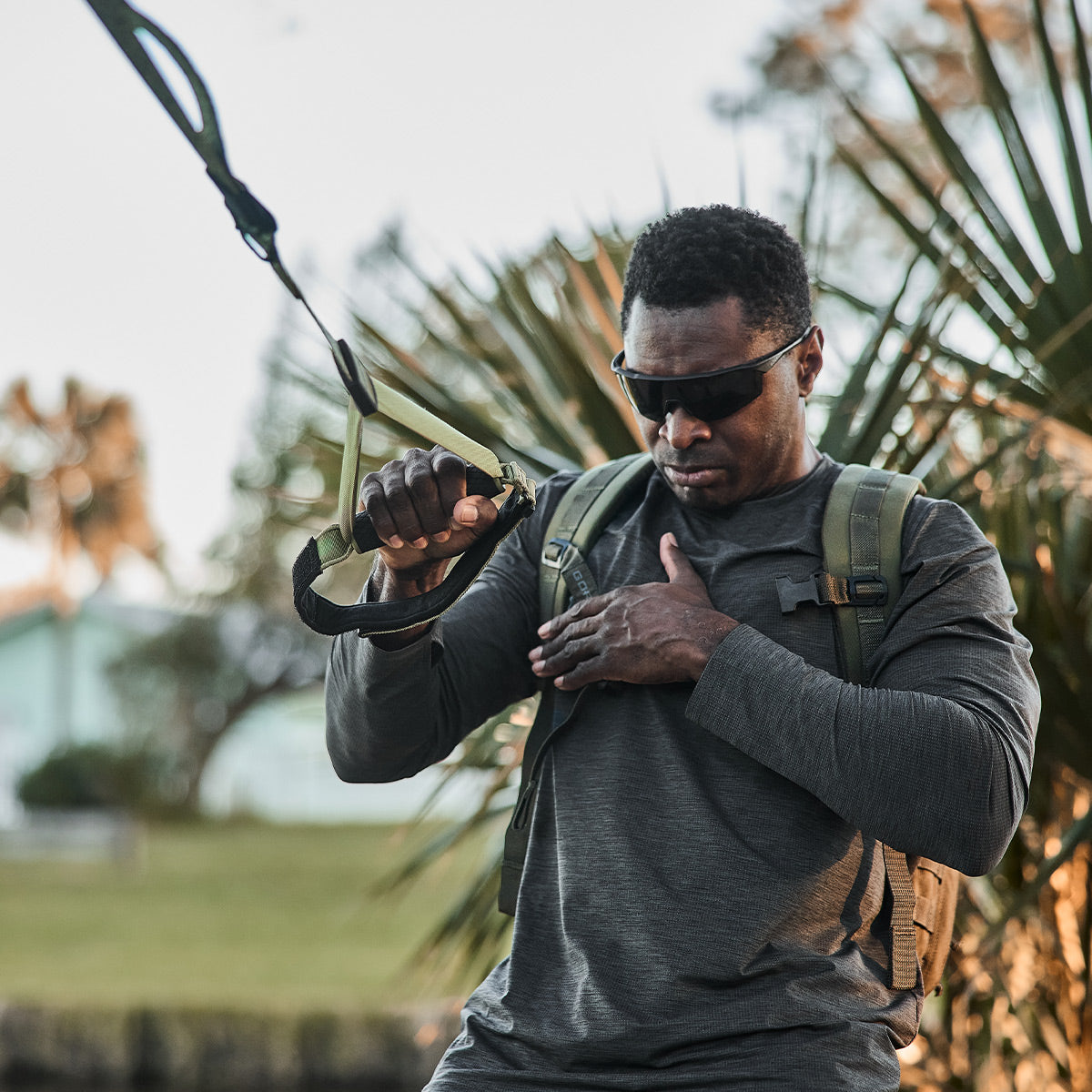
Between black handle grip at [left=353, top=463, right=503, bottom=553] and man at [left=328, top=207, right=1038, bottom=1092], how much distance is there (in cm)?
2

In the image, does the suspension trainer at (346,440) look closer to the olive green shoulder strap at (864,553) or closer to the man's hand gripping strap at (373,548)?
the man's hand gripping strap at (373,548)

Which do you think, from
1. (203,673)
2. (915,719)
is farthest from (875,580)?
(203,673)

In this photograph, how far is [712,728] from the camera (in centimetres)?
152

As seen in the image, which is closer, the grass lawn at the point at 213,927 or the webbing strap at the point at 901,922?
the webbing strap at the point at 901,922

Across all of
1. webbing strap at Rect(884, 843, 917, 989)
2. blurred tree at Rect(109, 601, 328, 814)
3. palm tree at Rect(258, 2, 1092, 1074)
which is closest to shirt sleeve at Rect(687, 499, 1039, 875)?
webbing strap at Rect(884, 843, 917, 989)

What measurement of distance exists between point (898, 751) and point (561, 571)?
0.51 m

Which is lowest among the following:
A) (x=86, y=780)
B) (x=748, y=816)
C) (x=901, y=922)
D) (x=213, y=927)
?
(x=86, y=780)

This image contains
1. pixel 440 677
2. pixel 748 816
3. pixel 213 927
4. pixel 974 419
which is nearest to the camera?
pixel 748 816

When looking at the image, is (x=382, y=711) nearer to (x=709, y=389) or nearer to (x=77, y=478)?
(x=709, y=389)

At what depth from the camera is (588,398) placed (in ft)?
9.65

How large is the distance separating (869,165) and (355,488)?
10705 millimetres

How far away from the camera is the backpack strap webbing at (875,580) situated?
1.58 metres

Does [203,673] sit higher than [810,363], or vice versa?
[810,363]

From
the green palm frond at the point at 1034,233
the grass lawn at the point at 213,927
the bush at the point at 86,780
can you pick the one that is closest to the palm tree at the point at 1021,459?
the green palm frond at the point at 1034,233
